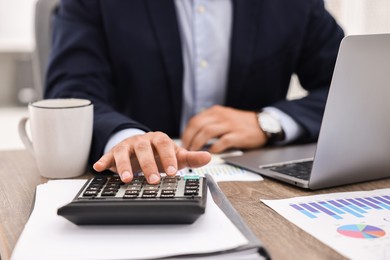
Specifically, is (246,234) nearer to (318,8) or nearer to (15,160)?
(15,160)

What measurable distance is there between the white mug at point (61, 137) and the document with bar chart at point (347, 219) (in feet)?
0.91

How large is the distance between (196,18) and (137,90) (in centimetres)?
20

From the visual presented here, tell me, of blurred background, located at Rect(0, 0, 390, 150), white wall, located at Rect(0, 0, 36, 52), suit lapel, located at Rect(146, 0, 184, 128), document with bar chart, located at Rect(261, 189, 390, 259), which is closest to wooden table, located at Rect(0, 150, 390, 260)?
document with bar chart, located at Rect(261, 189, 390, 259)

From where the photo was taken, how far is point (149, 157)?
603mm

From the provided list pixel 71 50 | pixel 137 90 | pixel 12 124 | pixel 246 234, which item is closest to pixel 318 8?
pixel 137 90

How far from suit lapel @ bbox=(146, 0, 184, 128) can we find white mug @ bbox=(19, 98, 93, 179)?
356mm

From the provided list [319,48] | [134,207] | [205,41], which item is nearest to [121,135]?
[134,207]

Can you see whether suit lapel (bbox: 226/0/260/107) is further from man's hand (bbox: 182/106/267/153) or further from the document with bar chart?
the document with bar chart

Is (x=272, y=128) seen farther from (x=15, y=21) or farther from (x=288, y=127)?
(x=15, y=21)

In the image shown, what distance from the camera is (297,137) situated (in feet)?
3.05

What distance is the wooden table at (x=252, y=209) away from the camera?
0.46m

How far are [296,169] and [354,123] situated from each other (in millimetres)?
138

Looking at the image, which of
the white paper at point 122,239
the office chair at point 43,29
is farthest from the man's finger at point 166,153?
the office chair at point 43,29

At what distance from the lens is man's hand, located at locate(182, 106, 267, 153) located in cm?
87
